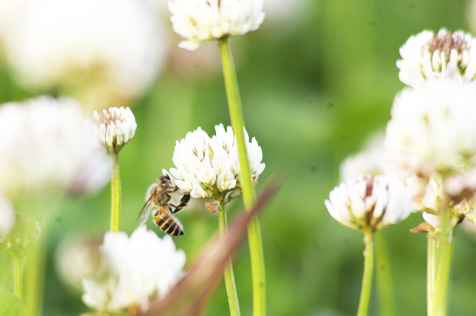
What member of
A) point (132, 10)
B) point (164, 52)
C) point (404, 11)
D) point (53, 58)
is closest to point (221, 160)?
point (53, 58)

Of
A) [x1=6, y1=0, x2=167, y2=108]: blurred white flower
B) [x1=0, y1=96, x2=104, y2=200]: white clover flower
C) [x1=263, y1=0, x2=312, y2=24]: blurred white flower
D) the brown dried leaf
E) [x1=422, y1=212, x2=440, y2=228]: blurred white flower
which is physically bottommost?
the brown dried leaf

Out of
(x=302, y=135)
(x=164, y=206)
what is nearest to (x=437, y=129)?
(x=164, y=206)

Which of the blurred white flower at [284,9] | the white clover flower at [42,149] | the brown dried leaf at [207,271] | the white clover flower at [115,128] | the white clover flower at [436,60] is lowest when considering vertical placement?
the brown dried leaf at [207,271]

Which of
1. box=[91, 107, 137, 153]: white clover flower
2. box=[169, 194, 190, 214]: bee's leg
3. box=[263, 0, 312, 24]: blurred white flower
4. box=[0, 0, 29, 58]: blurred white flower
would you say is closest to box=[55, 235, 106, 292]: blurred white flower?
box=[91, 107, 137, 153]: white clover flower

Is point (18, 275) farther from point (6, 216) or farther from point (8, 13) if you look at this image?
point (8, 13)

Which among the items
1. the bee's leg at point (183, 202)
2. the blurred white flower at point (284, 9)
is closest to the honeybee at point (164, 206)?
the bee's leg at point (183, 202)

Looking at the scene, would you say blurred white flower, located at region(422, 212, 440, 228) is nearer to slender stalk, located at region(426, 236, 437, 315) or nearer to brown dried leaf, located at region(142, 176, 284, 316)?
slender stalk, located at region(426, 236, 437, 315)

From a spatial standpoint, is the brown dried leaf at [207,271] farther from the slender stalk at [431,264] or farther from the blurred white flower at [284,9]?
the blurred white flower at [284,9]
